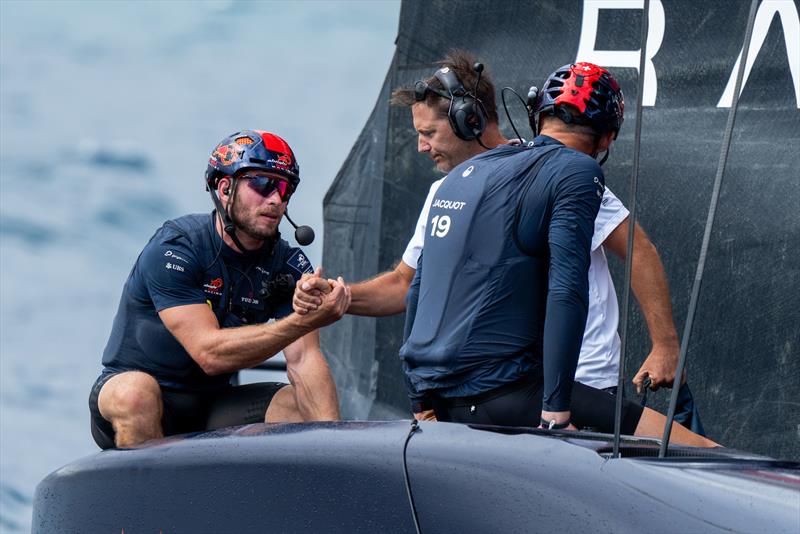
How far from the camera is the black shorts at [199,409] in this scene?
3.77 metres

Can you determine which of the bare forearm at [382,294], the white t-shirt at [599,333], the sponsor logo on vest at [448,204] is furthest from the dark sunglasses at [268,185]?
the sponsor logo on vest at [448,204]

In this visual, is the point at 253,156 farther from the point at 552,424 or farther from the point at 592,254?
the point at 552,424

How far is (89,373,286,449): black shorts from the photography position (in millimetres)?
3773

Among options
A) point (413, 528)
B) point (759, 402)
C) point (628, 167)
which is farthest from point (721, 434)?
point (413, 528)

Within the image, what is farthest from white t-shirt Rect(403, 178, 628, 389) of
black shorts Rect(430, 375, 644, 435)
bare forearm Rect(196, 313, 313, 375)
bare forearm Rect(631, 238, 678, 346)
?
bare forearm Rect(196, 313, 313, 375)

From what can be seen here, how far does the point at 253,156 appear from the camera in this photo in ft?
12.4

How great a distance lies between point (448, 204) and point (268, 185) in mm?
1031

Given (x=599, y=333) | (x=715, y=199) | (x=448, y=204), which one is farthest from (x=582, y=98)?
(x=715, y=199)

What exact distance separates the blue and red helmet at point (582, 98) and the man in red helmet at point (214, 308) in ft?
3.49

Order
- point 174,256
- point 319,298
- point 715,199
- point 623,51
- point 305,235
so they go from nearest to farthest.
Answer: point 715,199 → point 319,298 → point 305,235 → point 174,256 → point 623,51

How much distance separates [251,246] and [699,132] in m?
1.70

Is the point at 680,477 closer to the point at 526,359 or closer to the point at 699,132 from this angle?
the point at 526,359

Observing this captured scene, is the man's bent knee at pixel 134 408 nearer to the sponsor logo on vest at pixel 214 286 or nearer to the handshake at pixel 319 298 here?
the sponsor logo on vest at pixel 214 286

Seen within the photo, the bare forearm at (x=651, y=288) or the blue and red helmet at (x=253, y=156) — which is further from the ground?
the blue and red helmet at (x=253, y=156)
